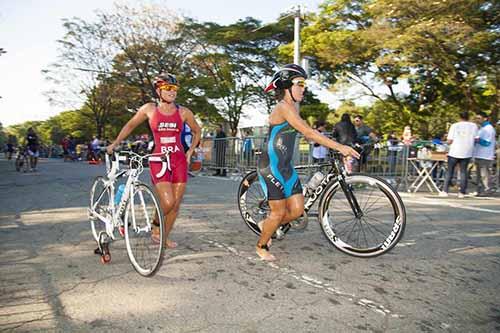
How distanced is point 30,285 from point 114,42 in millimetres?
30701

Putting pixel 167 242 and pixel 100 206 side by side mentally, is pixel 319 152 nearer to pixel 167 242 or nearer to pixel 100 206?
pixel 167 242

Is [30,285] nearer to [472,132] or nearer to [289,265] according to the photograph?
[289,265]

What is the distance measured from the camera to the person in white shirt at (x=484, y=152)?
9.02 metres

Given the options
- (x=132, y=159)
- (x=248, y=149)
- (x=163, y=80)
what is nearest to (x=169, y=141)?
(x=132, y=159)

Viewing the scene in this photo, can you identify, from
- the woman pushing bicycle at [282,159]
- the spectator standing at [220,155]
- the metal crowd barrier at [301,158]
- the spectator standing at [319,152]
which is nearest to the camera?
the woman pushing bicycle at [282,159]

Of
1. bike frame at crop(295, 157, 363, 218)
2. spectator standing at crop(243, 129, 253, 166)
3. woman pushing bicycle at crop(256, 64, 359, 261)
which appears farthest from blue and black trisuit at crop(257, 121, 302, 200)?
spectator standing at crop(243, 129, 253, 166)

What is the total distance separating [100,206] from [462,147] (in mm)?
8334

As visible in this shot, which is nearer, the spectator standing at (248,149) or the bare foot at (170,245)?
the bare foot at (170,245)

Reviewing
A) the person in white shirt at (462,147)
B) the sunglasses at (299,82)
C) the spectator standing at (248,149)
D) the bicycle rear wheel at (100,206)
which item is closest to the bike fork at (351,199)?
the sunglasses at (299,82)

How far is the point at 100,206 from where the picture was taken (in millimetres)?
4039

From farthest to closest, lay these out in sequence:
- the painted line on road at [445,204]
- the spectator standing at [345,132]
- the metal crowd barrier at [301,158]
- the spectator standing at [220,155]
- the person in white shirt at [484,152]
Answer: the spectator standing at [220,155]
the metal crowd barrier at [301,158]
the spectator standing at [345,132]
the person in white shirt at [484,152]
the painted line on road at [445,204]

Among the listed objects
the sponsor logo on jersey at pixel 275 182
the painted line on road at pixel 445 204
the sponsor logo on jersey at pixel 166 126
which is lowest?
the painted line on road at pixel 445 204

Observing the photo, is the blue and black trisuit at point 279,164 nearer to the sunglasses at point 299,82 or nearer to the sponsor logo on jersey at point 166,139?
the sunglasses at point 299,82

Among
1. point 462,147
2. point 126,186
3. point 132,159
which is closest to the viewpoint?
point 126,186
